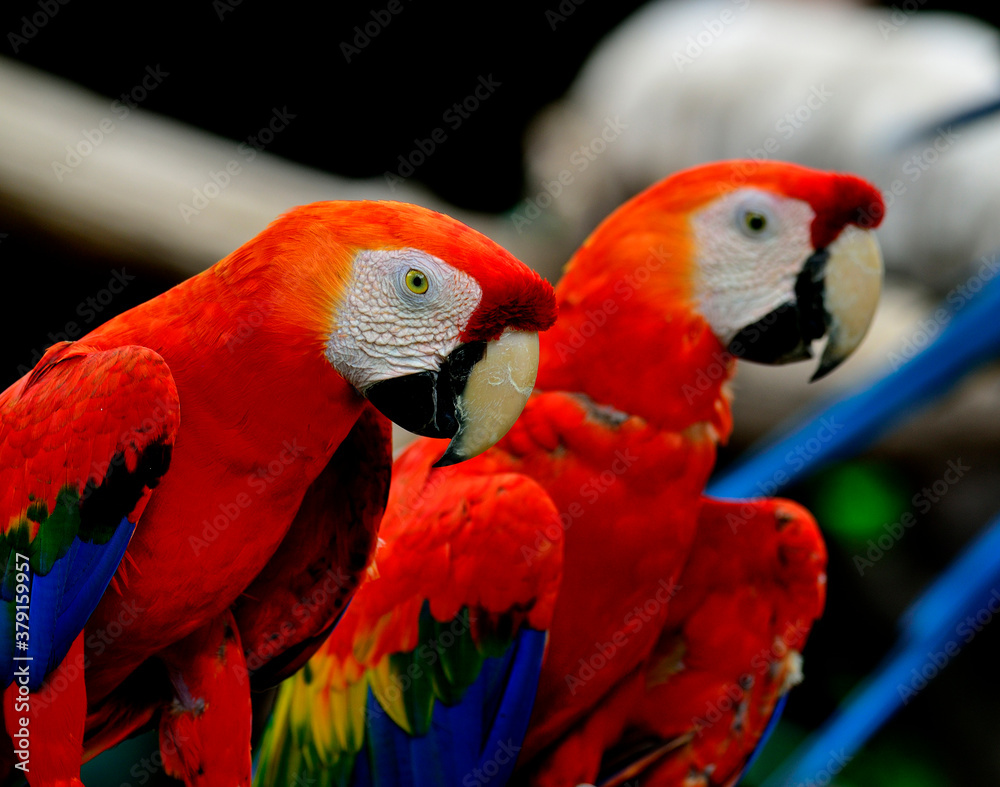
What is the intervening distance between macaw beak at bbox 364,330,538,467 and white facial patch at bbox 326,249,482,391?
12 millimetres

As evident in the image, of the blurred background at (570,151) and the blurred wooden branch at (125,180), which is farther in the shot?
the blurred background at (570,151)

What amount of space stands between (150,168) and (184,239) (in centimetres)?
24

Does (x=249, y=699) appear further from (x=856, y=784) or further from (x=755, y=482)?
(x=856, y=784)

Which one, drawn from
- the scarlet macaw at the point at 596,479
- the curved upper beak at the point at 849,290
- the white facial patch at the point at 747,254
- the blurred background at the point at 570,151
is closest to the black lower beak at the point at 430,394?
the scarlet macaw at the point at 596,479

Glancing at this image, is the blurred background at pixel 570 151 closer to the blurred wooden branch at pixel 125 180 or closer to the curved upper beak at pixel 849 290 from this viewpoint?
the blurred wooden branch at pixel 125 180

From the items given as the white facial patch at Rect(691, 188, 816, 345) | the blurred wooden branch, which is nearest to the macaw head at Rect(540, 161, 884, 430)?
the white facial patch at Rect(691, 188, 816, 345)

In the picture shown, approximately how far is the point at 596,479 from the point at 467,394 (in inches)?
14.1

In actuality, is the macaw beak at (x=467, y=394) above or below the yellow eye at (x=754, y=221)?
below

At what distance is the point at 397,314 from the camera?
0.68 m

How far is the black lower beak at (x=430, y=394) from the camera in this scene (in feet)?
2.28

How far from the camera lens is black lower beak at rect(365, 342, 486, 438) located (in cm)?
70

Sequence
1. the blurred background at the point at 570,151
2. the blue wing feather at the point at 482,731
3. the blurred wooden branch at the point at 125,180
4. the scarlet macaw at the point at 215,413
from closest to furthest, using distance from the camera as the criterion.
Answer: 1. the scarlet macaw at the point at 215,413
2. the blue wing feather at the point at 482,731
3. the blurred wooden branch at the point at 125,180
4. the blurred background at the point at 570,151

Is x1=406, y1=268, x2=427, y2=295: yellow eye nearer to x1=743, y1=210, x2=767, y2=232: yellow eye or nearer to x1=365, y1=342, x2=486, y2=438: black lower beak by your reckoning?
x1=365, y1=342, x2=486, y2=438: black lower beak

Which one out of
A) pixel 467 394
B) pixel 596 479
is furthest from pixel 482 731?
pixel 467 394
